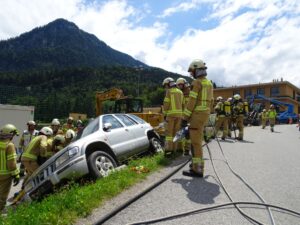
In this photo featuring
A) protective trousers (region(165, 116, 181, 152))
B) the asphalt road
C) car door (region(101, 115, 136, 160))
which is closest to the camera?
the asphalt road

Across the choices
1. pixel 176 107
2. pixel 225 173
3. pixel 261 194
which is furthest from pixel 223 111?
pixel 261 194

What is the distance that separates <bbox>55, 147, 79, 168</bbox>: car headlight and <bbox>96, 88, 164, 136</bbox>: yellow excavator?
741 cm

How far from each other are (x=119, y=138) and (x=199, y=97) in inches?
89.9

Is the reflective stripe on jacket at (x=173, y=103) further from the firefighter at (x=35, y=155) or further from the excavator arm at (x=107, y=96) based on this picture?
the excavator arm at (x=107, y=96)

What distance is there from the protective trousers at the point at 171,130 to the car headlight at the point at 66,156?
2.69m

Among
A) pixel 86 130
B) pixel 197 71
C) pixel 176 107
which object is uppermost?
pixel 197 71

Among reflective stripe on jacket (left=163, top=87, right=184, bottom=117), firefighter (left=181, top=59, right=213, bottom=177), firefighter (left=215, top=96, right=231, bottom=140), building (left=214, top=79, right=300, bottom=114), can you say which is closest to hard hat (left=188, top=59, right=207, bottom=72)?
firefighter (left=181, top=59, right=213, bottom=177)

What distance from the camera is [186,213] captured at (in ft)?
15.3

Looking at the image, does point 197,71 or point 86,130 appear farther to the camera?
point 86,130

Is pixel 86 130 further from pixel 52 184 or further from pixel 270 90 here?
pixel 270 90

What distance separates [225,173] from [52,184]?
11.5 ft

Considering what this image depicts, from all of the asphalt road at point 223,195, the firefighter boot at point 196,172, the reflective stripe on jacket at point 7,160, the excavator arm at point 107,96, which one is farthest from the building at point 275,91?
the reflective stripe on jacket at point 7,160

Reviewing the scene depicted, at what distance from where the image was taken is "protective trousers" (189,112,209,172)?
692 cm

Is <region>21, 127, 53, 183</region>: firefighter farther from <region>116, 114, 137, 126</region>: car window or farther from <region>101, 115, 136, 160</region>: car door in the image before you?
<region>116, 114, 137, 126</region>: car window
